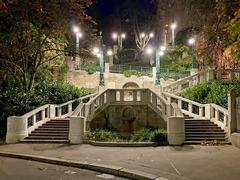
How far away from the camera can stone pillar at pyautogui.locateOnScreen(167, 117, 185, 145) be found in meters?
14.7

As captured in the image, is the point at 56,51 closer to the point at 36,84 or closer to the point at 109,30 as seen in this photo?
the point at 36,84

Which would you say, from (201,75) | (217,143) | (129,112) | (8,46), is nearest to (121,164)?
(217,143)

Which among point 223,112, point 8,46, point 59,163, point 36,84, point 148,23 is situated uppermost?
point 148,23

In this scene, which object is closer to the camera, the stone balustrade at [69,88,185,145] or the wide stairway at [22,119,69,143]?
the stone balustrade at [69,88,185,145]

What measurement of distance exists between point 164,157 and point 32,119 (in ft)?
27.4

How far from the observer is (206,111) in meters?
18.6

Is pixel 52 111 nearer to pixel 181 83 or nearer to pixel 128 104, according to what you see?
pixel 128 104

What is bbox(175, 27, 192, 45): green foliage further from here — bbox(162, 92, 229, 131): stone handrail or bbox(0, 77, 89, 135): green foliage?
bbox(162, 92, 229, 131): stone handrail

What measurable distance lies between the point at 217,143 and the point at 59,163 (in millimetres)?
6881

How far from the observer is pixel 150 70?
4150 cm

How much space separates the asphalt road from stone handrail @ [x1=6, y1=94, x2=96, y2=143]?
4.55 meters

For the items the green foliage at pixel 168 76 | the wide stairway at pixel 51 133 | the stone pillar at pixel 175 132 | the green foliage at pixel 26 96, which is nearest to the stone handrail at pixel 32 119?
the wide stairway at pixel 51 133

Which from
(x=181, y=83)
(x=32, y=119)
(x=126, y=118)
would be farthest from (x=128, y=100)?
(x=32, y=119)

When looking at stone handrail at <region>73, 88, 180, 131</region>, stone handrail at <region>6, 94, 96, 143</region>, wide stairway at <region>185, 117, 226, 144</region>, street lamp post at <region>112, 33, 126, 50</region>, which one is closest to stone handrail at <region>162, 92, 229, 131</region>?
wide stairway at <region>185, 117, 226, 144</region>
